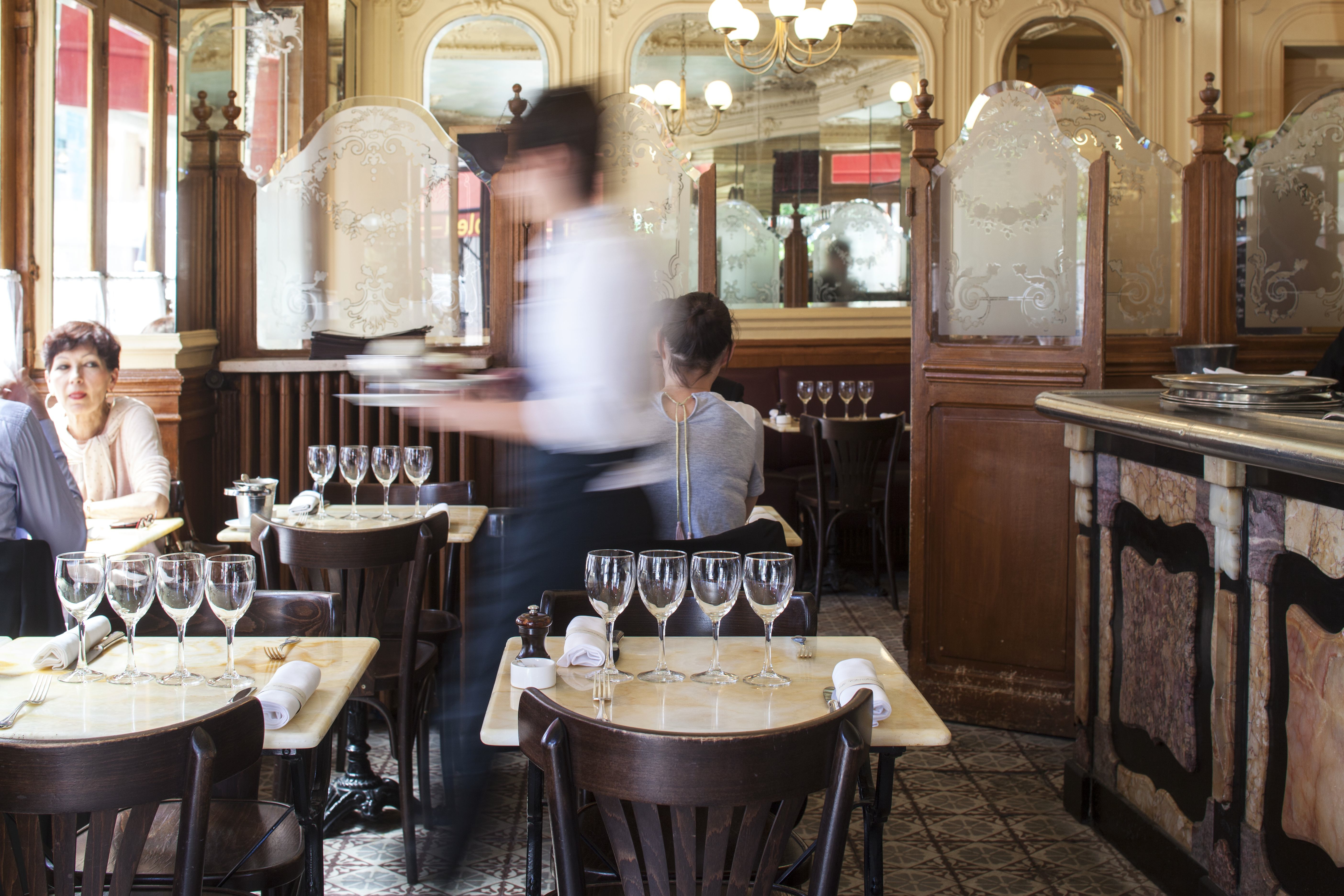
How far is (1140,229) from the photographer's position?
4.38 m

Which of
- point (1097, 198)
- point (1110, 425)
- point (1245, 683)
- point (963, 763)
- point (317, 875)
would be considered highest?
point (1097, 198)

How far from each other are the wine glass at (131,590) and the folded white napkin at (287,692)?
0.23 metres

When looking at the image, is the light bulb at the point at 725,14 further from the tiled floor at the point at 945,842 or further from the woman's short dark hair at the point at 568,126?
the woman's short dark hair at the point at 568,126

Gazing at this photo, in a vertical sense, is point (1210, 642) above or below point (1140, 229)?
below

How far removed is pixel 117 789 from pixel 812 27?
5.24 metres

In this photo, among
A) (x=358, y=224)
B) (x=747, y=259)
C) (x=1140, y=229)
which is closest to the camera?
(x=1140, y=229)

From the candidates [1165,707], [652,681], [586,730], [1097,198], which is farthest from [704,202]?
[586,730]

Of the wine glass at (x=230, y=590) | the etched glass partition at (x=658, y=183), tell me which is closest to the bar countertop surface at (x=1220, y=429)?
the wine glass at (x=230, y=590)

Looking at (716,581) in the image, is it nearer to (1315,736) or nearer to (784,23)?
(1315,736)

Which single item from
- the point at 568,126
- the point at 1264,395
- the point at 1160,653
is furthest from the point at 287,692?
the point at 1264,395

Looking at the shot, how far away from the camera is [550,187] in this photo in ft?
6.79

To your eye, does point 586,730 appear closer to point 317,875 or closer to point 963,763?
point 317,875

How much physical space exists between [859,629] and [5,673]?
12.3 ft

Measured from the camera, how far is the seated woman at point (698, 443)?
282 centimetres
